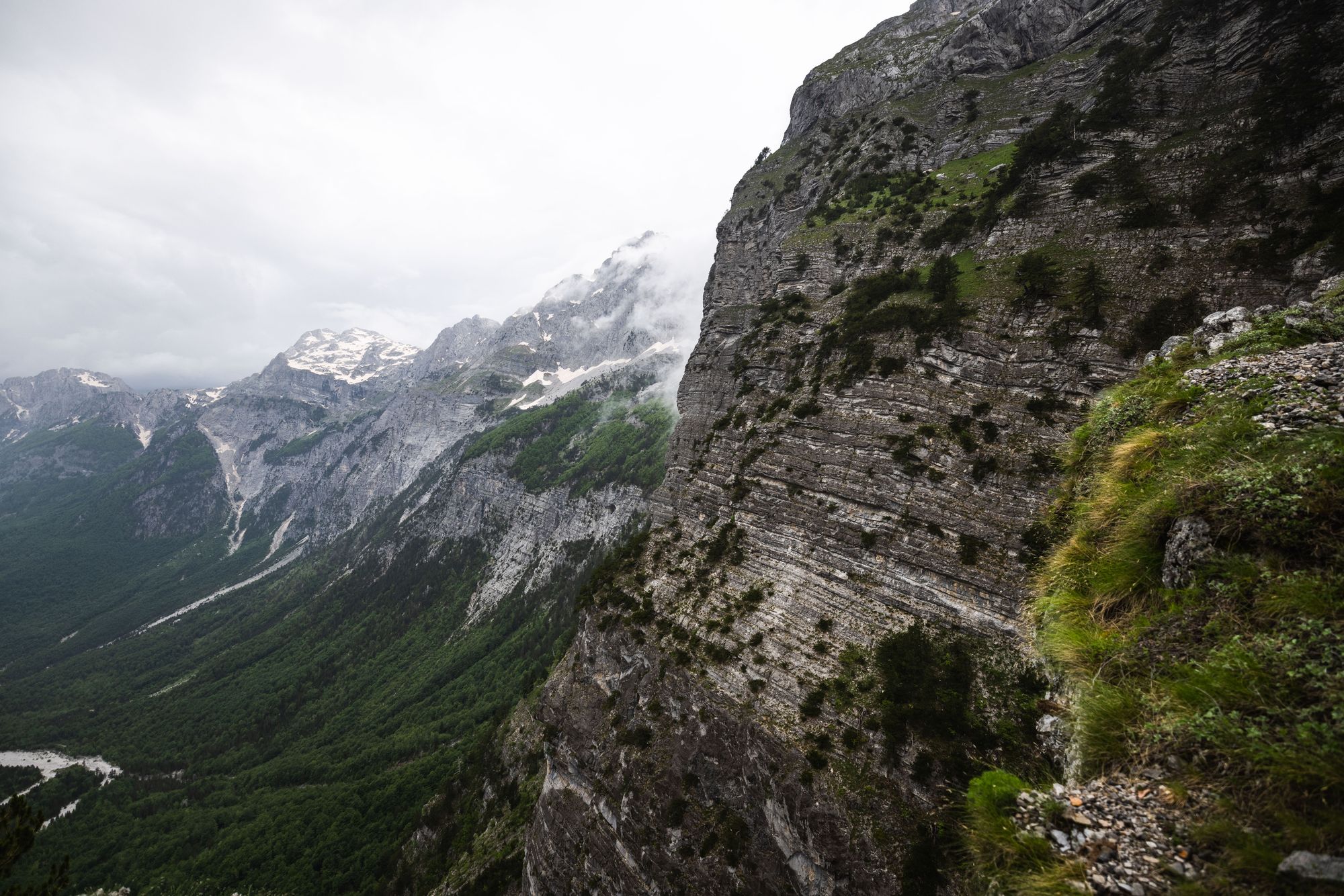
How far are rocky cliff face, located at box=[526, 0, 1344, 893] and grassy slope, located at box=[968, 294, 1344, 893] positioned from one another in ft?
33.1

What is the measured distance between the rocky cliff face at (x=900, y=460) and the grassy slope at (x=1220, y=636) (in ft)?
33.1

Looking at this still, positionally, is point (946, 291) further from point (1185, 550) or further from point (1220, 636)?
point (1220, 636)

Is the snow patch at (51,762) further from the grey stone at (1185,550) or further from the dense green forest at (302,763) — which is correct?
the grey stone at (1185,550)

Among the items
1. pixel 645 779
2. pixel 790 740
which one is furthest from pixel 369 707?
pixel 790 740

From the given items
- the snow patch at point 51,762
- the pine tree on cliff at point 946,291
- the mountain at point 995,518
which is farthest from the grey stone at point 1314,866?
the snow patch at point 51,762

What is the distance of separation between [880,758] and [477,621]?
198m

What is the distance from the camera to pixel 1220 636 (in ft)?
19.8

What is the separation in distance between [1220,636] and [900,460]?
1221 inches

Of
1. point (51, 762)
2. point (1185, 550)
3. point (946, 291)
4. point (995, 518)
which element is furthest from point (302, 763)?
point (1185, 550)

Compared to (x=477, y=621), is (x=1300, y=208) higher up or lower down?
higher up

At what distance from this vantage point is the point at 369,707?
554 feet

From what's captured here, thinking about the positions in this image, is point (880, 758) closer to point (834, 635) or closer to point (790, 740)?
point (790, 740)

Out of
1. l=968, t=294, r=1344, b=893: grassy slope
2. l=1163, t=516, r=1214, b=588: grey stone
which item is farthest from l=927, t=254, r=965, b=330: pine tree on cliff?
l=1163, t=516, r=1214, b=588: grey stone

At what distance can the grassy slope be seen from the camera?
4191 millimetres
